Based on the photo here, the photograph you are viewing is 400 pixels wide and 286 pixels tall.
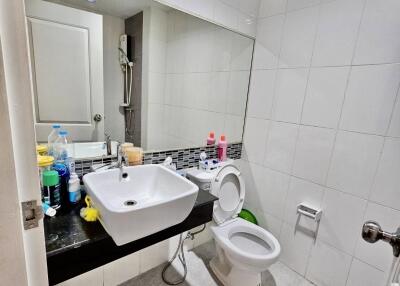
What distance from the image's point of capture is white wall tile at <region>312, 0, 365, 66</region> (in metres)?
1.25

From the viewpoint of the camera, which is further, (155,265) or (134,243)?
(155,265)

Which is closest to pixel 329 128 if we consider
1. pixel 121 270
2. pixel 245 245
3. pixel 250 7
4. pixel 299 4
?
pixel 299 4

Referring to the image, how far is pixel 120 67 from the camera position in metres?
1.25

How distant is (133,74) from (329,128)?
1256 millimetres

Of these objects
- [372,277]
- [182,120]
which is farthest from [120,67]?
[372,277]

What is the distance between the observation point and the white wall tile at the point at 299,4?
1400 mm

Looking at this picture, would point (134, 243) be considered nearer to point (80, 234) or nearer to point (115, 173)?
point (80, 234)

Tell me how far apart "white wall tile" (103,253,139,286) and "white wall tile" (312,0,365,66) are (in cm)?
179

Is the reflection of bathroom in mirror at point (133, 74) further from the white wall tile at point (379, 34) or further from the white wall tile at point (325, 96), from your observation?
the white wall tile at point (379, 34)

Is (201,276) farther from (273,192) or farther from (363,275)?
(363,275)

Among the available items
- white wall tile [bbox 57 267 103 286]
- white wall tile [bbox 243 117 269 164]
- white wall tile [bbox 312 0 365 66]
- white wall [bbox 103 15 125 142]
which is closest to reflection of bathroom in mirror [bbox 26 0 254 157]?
white wall [bbox 103 15 125 142]

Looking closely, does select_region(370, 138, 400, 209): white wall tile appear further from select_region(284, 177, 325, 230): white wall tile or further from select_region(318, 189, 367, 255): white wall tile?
select_region(284, 177, 325, 230): white wall tile

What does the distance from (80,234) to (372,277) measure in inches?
62.9

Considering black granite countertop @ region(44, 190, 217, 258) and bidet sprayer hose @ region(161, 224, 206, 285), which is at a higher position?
black granite countertop @ region(44, 190, 217, 258)
